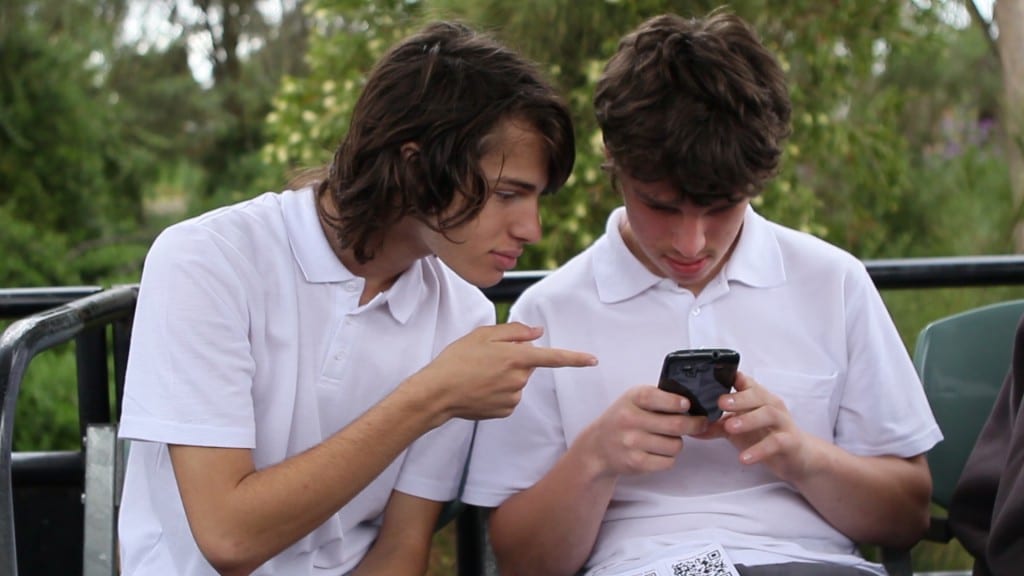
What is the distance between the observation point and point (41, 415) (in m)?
4.23

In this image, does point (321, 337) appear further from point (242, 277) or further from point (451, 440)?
point (451, 440)

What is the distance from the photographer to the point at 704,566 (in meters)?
1.90

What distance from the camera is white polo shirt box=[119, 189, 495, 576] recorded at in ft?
5.85

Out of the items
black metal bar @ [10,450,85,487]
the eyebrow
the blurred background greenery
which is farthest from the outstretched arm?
black metal bar @ [10,450,85,487]

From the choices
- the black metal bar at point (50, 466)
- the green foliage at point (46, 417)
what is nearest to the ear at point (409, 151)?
the black metal bar at point (50, 466)

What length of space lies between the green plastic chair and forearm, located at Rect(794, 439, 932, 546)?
362 millimetres

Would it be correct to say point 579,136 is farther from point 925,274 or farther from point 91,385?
point 91,385

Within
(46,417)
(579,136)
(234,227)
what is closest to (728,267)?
(234,227)

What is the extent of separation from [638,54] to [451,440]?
0.73 m

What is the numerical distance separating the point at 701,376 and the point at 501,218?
1.29ft

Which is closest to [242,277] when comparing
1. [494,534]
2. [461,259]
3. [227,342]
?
[227,342]

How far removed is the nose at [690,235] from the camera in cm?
196

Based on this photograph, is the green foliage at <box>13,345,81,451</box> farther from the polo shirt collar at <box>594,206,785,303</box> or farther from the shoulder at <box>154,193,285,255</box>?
the polo shirt collar at <box>594,206,785,303</box>

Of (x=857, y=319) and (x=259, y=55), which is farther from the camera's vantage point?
(x=259, y=55)
